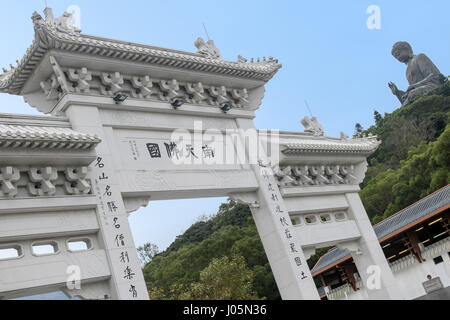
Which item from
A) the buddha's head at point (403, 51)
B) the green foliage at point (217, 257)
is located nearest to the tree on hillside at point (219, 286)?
the green foliage at point (217, 257)

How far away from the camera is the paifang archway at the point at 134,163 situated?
6.62 meters

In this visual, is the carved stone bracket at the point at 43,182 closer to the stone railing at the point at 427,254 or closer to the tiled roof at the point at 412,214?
the tiled roof at the point at 412,214

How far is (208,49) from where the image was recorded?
10.4 m

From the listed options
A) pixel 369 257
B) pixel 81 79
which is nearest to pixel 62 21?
pixel 81 79

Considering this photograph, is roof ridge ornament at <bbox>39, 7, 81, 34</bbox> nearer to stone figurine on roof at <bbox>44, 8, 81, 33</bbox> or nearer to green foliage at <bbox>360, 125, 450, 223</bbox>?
stone figurine on roof at <bbox>44, 8, 81, 33</bbox>

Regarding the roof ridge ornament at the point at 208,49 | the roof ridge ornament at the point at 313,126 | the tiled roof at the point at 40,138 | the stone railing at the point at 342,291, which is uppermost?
the roof ridge ornament at the point at 208,49

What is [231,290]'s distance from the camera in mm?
20125

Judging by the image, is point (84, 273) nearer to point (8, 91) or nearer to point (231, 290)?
point (8, 91)

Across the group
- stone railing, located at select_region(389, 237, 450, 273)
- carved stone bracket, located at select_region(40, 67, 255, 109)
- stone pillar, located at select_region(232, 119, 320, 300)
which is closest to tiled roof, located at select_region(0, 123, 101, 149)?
carved stone bracket, located at select_region(40, 67, 255, 109)

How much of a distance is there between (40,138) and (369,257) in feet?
26.2

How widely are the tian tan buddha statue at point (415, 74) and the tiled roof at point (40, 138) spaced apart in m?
48.1

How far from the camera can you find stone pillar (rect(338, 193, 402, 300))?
11.1 m

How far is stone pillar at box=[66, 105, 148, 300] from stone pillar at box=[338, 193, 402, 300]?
19.2 ft

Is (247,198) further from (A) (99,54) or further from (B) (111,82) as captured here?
(A) (99,54)
